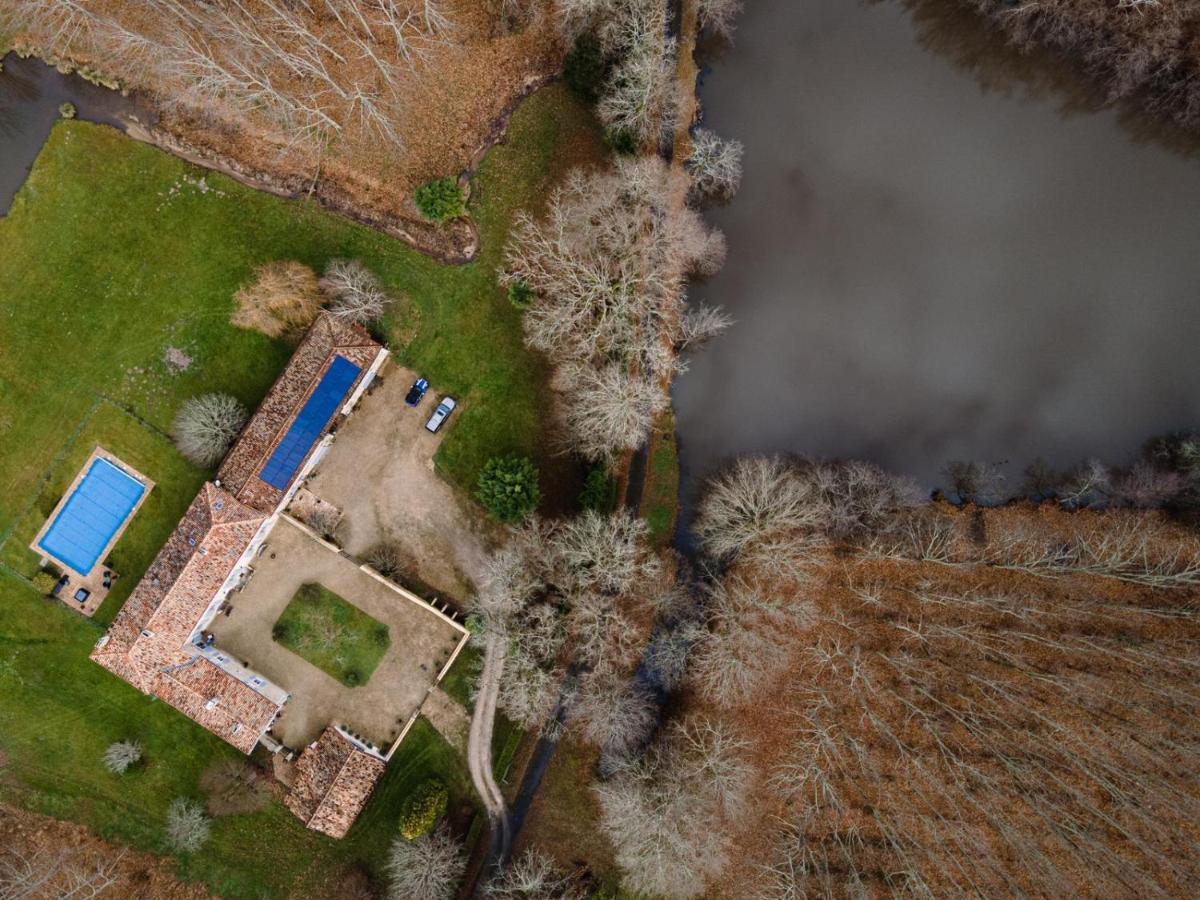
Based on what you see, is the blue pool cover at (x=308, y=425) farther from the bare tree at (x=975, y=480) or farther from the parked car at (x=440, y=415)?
the bare tree at (x=975, y=480)

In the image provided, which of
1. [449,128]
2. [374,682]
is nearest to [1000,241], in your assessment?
[449,128]

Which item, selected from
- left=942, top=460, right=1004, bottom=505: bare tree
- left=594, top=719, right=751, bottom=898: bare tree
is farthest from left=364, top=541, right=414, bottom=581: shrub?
left=942, top=460, right=1004, bottom=505: bare tree

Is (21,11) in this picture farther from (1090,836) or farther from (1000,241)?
(1090,836)

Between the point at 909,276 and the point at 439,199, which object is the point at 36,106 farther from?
the point at 909,276

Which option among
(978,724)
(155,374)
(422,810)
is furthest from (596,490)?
(155,374)

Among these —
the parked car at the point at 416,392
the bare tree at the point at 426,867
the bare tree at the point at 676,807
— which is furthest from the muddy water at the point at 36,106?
the bare tree at the point at 676,807
